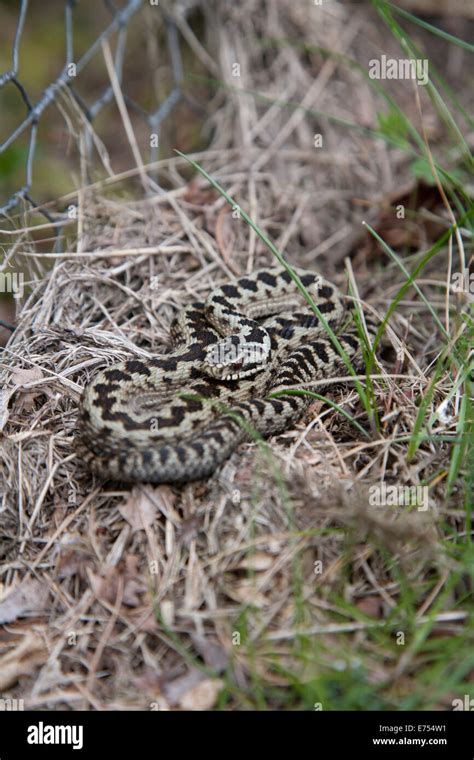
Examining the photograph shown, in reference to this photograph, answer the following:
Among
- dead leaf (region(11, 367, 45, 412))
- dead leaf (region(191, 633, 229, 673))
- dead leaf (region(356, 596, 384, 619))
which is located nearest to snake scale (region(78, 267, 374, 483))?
dead leaf (region(11, 367, 45, 412))

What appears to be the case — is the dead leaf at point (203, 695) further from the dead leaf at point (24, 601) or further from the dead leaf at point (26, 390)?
the dead leaf at point (26, 390)

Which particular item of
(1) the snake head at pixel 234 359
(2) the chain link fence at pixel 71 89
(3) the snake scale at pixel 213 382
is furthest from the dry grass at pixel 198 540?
(2) the chain link fence at pixel 71 89

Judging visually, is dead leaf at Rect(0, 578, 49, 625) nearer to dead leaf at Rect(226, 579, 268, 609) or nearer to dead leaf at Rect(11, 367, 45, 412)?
dead leaf at Rect(226, 579, 268, 609)

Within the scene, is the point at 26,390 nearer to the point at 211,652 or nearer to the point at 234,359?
the point at 234,359

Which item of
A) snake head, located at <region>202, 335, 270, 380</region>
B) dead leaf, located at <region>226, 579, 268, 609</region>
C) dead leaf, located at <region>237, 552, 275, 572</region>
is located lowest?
dead leaf, located at <region>226, 579, 268, 609</region>

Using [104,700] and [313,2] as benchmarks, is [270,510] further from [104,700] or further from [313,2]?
[313,2]

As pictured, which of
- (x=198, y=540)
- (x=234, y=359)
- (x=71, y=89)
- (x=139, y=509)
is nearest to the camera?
(x=198, y=540)

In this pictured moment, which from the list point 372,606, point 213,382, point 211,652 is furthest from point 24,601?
point 213,382
